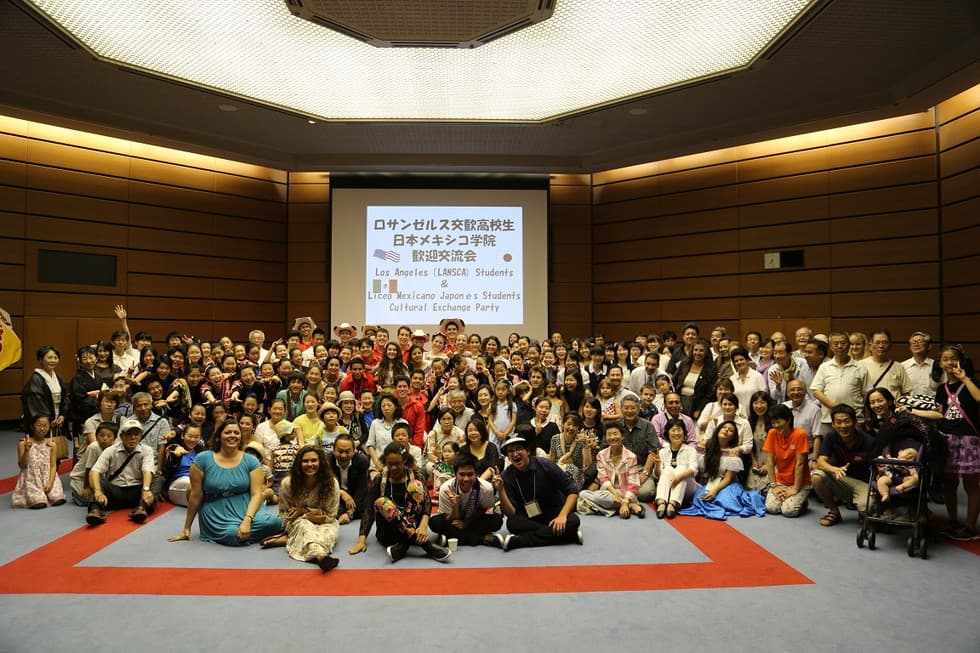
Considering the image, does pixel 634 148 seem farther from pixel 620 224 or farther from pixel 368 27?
pixel 368 27

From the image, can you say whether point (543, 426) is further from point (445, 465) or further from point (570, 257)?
point (570, 257)

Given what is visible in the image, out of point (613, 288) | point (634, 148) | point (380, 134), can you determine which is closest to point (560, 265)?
point (613, 288)

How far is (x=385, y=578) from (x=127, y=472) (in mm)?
2871

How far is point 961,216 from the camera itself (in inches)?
322

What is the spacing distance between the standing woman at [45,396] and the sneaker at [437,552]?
4525mm

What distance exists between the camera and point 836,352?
552cm

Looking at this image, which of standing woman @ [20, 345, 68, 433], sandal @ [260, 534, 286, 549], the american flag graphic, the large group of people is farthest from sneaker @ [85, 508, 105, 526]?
the american flag graphic

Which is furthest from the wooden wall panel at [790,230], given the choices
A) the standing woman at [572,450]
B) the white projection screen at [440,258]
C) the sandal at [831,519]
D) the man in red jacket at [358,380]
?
the man in red jacket at [358,380]

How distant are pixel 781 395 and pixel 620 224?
6.04m

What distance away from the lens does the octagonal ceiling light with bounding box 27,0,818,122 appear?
623 cm

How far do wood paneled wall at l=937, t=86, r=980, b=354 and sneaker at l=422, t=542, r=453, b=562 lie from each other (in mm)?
7576

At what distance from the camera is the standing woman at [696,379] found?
6176 millimetres

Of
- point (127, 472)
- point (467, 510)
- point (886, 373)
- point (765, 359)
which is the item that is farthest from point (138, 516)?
point (886, 373)

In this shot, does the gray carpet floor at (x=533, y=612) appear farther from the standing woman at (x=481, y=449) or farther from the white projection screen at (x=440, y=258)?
the white projection screen at (x=440, y=258)
